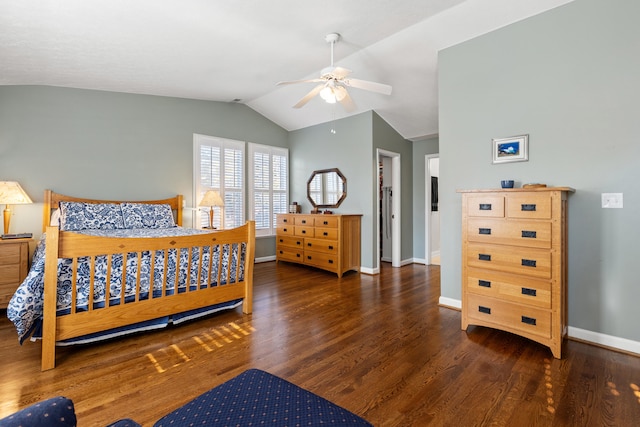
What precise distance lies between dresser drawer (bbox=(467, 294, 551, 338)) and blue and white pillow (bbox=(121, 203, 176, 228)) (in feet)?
12.8

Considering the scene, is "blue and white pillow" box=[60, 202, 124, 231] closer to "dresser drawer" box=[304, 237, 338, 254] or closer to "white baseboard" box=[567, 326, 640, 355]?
"dresser drawer" box=[304, 237, 338, 254]

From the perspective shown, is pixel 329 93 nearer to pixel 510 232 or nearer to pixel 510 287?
pixel 510 232

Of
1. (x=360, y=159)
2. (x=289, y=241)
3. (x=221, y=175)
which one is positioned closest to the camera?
(x=360, y=159)

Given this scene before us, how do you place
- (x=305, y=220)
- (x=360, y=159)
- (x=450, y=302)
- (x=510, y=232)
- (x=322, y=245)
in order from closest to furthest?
(x=510, y=232), (x=450, y=302), (x=322, y=245), (x=360, y=159), (x=305, y=220)

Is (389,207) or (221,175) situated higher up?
(221,175)

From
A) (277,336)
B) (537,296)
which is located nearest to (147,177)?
(277,336)

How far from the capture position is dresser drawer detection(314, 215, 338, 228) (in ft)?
15.2

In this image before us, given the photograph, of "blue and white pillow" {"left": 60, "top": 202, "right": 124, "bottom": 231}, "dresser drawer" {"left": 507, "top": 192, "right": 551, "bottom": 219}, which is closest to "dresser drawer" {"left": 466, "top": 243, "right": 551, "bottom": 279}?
"dresser drawer" {"left": 507, "top": 192, "right": 551, "bottom": 219}

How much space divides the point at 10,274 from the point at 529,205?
4.76 meters

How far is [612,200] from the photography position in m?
2.37

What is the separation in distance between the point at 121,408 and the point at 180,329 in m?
1.09

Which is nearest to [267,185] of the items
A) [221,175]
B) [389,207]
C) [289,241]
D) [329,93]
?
[221,175]

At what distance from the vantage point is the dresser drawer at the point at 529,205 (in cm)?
226

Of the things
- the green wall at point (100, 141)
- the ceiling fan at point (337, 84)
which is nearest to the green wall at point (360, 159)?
the green wall at point (100, 141)
